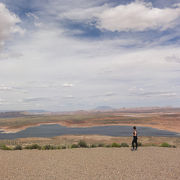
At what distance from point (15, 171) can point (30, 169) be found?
33.9 inches

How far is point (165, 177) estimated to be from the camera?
1135 cm

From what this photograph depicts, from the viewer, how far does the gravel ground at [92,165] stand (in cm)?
1176

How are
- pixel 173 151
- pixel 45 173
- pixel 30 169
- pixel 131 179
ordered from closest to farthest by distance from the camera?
pixel 131 179, pixel 45 173, pixel 30 169, pixel 173 151

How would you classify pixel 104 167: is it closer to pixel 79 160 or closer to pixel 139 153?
pixel 79 160

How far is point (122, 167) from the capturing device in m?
13.3

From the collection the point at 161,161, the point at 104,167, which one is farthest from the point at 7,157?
the point at 161,161

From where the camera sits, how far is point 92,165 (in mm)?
13867

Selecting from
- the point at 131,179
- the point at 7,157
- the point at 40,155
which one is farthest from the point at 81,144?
the point at 131,179

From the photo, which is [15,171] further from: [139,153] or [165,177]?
[139,153]

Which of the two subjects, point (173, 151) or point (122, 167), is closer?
point (122, 167)

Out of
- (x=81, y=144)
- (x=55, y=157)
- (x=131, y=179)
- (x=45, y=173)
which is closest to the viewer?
(x=131, y=179)

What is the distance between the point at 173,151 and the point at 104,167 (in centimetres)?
778

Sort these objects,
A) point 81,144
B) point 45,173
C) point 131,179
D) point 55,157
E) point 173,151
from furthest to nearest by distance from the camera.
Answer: point 81,144 → point 173,151 → point 55,157 → point 45,173 → point 131,179

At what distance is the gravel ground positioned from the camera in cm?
1176
